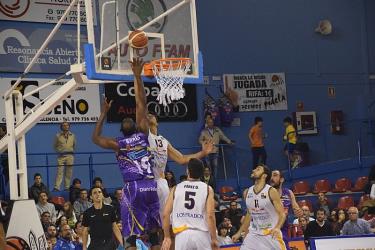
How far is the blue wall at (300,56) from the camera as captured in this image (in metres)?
25.4

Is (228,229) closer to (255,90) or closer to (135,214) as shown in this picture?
(135,214)

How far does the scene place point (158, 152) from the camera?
11273 mm

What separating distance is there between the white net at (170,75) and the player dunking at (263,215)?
1.79m

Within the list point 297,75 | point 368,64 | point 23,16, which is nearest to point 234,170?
point 297,75

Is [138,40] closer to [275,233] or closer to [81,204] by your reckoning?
[275,233]

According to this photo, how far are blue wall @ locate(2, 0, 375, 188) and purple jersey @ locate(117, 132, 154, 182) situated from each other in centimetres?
1333

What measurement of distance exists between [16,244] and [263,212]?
3964mm

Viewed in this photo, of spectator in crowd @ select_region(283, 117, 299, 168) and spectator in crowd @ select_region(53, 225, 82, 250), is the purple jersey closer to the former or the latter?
spectator in crowd @ select_region(53, 225, 82, 250)

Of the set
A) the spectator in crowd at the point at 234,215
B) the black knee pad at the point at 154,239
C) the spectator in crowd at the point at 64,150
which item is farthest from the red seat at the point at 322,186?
the black knee pad at the point at 154,239

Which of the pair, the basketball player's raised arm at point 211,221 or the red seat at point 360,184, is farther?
the red seat at point 360,184

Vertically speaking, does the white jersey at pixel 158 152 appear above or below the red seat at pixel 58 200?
above

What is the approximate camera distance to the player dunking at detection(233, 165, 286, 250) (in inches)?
508

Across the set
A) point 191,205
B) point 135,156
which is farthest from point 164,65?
point 191,205

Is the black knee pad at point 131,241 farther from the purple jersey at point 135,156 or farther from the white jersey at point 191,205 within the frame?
the purple jersey at point 135,156
